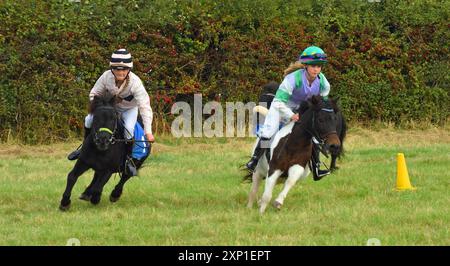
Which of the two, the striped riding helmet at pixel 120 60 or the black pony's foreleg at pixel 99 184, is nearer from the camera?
the striped riding helmet at pixel 120 60

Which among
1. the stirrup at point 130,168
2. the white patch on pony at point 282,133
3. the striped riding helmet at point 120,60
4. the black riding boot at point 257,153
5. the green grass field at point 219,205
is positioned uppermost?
the striped riding helmet at point 120,60

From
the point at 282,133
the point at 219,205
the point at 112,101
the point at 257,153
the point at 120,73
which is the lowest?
the point at 219,205

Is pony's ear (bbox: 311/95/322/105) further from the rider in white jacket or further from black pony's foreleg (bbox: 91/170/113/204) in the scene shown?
black pony's foreleg (bbox: 91/170/113/204)

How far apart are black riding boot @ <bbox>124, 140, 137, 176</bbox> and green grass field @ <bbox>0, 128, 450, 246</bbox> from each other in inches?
17.3

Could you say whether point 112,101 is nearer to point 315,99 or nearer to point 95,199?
point 95,199

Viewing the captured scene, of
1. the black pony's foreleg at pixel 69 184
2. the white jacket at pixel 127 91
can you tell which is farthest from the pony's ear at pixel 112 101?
the black pony's foreleg at pixel 69 184

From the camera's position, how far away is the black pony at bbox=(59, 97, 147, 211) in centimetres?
1159

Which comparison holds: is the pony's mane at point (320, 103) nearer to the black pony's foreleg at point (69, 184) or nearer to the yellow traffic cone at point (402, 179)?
the yellow traffic cone at point (402, 179)

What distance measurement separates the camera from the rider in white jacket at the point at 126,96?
12.1 metres

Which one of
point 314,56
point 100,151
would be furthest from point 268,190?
point 100,151

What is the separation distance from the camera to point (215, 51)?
68.7 feet

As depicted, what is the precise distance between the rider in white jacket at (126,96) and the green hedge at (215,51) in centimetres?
705

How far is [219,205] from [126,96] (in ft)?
6.24
